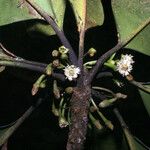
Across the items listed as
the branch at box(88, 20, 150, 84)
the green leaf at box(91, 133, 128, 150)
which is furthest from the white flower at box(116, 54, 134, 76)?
the green leaf at box(91, 133, 128, 150)

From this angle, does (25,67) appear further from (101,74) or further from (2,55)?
(101,74)

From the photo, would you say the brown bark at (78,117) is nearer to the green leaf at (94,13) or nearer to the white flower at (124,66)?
the white flower at (124,66)

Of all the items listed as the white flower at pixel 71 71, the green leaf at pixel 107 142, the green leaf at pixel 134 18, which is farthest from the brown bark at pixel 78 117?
the green leaf at pixel 107 142

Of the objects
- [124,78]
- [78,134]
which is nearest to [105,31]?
[124,78]

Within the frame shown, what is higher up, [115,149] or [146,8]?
[146,8]

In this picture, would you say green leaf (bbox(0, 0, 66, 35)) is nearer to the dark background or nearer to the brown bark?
the dark background

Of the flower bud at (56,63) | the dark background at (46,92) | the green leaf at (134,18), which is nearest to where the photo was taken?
the flower bud at (56,63)

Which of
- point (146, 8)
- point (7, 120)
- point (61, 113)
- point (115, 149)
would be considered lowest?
point (115, 149)
